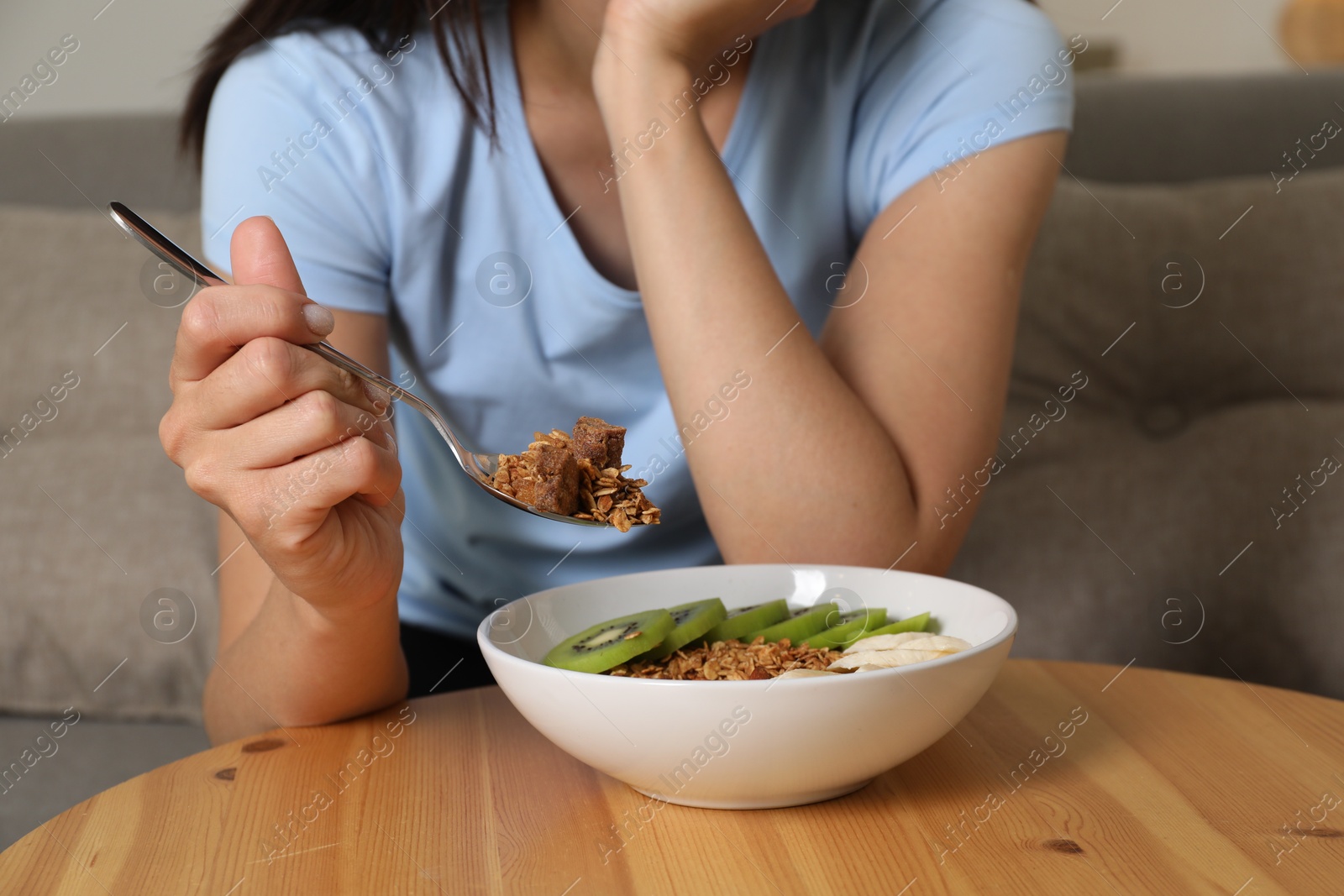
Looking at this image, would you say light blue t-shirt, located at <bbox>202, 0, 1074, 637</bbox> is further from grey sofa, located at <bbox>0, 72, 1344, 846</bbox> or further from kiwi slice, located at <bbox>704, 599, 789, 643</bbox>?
grey sofa, located at <bbox>0, 72, 1344, 846</bbox>

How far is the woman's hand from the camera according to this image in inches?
20.5

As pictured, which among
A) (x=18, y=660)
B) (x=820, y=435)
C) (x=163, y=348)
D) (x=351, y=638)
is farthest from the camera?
(x=163, y=348)

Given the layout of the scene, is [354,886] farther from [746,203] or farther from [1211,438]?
[1211,438]

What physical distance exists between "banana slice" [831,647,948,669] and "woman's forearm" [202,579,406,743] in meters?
0.30

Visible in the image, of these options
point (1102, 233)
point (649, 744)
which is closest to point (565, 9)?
point (649, 744)

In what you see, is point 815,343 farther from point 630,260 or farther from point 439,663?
point 439,663

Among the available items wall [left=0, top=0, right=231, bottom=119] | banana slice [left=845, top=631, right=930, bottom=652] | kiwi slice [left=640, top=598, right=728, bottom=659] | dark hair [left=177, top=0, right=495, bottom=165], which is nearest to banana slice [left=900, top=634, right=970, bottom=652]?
banana slice [left=845, top=631, right=930, bottom=652]

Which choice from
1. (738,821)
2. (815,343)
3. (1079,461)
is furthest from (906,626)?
(1079,461)

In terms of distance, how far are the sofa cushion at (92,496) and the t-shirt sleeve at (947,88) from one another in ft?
2.92

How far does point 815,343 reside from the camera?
81 cm

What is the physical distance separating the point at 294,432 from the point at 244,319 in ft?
0.20

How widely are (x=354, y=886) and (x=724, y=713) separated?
7.0 inches

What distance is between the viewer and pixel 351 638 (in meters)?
0.66

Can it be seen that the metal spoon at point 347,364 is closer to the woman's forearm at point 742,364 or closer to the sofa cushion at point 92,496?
the woman's forearm at point 742,364
